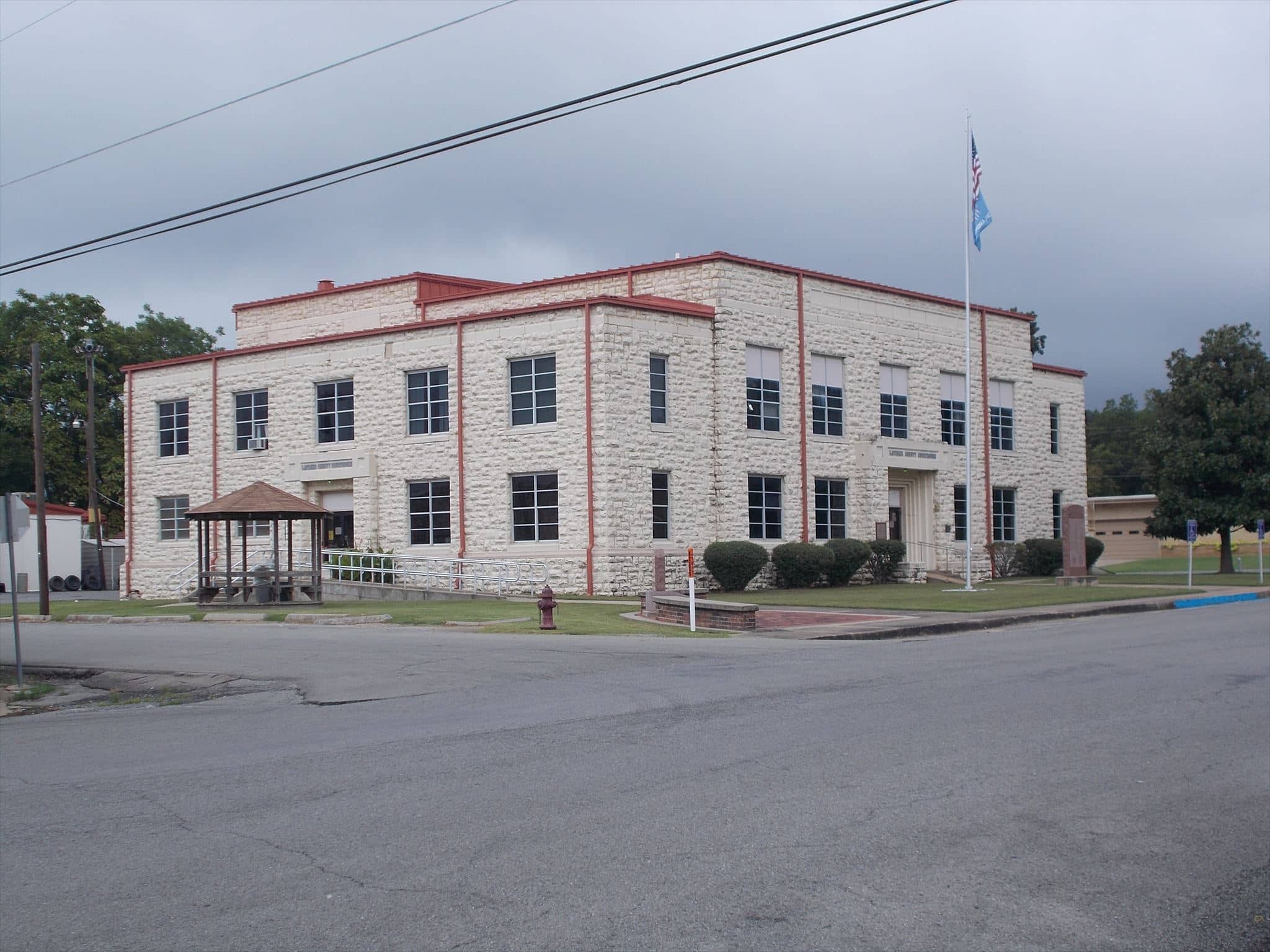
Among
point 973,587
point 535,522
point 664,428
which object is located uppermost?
point 664,428

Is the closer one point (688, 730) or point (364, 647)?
point (688, 730)

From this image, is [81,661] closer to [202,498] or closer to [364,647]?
[364,647]

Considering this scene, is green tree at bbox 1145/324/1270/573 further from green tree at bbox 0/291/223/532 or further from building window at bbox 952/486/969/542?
green tree at bbox 0/291/223/532

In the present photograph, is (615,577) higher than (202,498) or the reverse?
the reverse

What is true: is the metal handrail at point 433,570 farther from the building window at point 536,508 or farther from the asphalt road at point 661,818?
the asphalt road at point 661,818

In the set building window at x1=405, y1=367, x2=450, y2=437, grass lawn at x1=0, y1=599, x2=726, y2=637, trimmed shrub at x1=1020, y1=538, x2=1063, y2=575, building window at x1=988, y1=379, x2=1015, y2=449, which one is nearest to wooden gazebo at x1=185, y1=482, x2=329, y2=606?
grass lawn at x1=0, y1=599, x2=726, y2=637

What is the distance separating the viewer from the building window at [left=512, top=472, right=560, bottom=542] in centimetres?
3328

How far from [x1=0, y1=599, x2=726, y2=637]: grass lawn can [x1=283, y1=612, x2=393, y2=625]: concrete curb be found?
295mm

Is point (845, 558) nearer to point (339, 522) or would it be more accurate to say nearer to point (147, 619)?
point (339, 522)

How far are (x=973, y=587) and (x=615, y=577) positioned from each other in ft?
35.8

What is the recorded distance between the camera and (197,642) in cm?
2095

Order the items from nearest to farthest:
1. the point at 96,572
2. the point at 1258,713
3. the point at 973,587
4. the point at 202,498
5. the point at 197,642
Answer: the point at 1258,713 → the point at 197,642 → the point at 973,587 → the point at 202,498 → the point at 96,572

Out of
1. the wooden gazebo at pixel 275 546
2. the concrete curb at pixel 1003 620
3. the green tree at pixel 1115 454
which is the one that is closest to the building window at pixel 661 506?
the wooden gazebo at pixel 275 546

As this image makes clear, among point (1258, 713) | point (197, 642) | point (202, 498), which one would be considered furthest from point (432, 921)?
point (202, 498)
